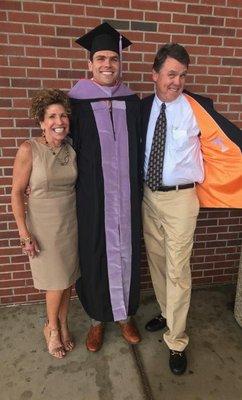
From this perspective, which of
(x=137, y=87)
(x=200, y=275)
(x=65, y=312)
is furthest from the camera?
(x=200, y=275)

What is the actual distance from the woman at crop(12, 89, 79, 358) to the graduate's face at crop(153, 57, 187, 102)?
62cm

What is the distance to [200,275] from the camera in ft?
11.5

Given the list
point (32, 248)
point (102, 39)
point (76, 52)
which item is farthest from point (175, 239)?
point (76, 52)

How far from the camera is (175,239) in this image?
246cm

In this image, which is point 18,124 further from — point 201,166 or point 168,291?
point 168,291

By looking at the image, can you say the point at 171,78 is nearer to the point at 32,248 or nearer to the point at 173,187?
the point at 173,187

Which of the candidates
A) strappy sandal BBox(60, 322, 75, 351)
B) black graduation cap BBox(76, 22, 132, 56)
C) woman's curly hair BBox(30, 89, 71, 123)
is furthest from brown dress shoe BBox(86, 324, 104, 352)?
black graduation cap BBox(76, 22, 132, 56)

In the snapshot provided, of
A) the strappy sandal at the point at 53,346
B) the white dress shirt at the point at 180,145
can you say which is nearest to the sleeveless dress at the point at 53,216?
the strappy sandal at the point at 53,346

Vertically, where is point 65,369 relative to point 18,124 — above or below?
below

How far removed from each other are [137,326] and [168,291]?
0.60 metres

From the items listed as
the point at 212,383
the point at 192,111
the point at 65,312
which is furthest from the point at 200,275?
the point at 192,111

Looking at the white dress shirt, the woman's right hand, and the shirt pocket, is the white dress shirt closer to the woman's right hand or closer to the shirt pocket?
the shirt pocket

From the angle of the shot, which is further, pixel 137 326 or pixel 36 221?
pixel 137 326

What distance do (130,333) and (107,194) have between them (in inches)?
44.2
